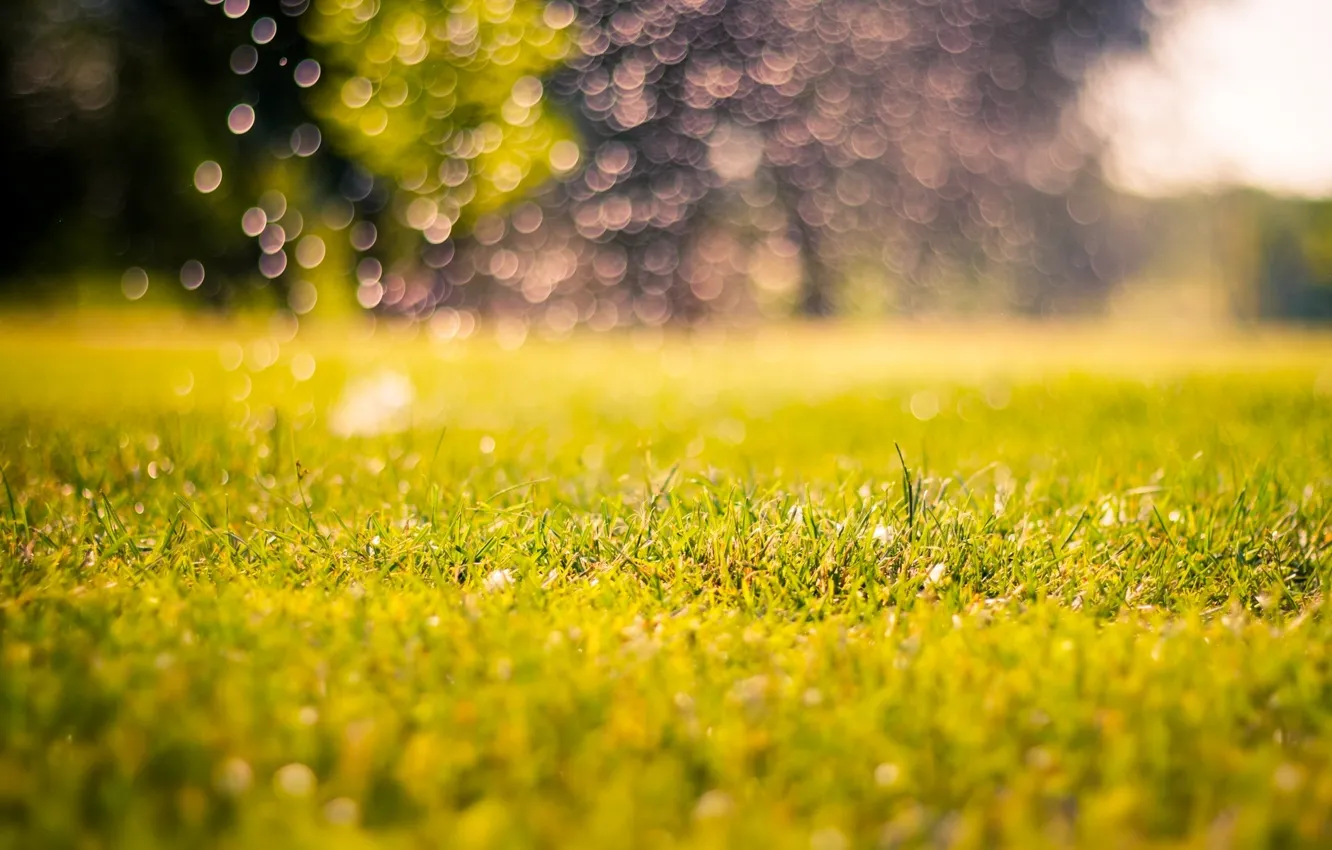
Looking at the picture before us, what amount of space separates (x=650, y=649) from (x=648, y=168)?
976 inches

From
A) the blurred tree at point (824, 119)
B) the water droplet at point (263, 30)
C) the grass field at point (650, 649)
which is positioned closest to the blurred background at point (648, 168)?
the blurred tree at point (824, 119)

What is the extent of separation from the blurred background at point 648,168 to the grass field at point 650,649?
36.9ft

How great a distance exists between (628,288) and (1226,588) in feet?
89.6

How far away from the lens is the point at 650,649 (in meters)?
2.22

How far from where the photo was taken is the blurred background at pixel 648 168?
20594mm

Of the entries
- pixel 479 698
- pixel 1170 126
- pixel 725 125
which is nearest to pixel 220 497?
pixel 479 698

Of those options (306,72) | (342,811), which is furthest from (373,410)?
(306,72)

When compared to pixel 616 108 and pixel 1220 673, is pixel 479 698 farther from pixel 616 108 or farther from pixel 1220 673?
pixel 616 108

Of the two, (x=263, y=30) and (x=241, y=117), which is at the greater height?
(x=263, y=30)

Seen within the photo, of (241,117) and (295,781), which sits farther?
(241,117)

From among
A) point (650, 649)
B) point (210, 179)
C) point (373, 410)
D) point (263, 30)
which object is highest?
point (263, 30)

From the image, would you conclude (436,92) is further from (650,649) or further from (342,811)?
(342,811)

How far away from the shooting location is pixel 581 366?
11945 mm

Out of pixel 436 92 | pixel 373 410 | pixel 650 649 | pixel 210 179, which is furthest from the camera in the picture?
A: pixel 436 92
